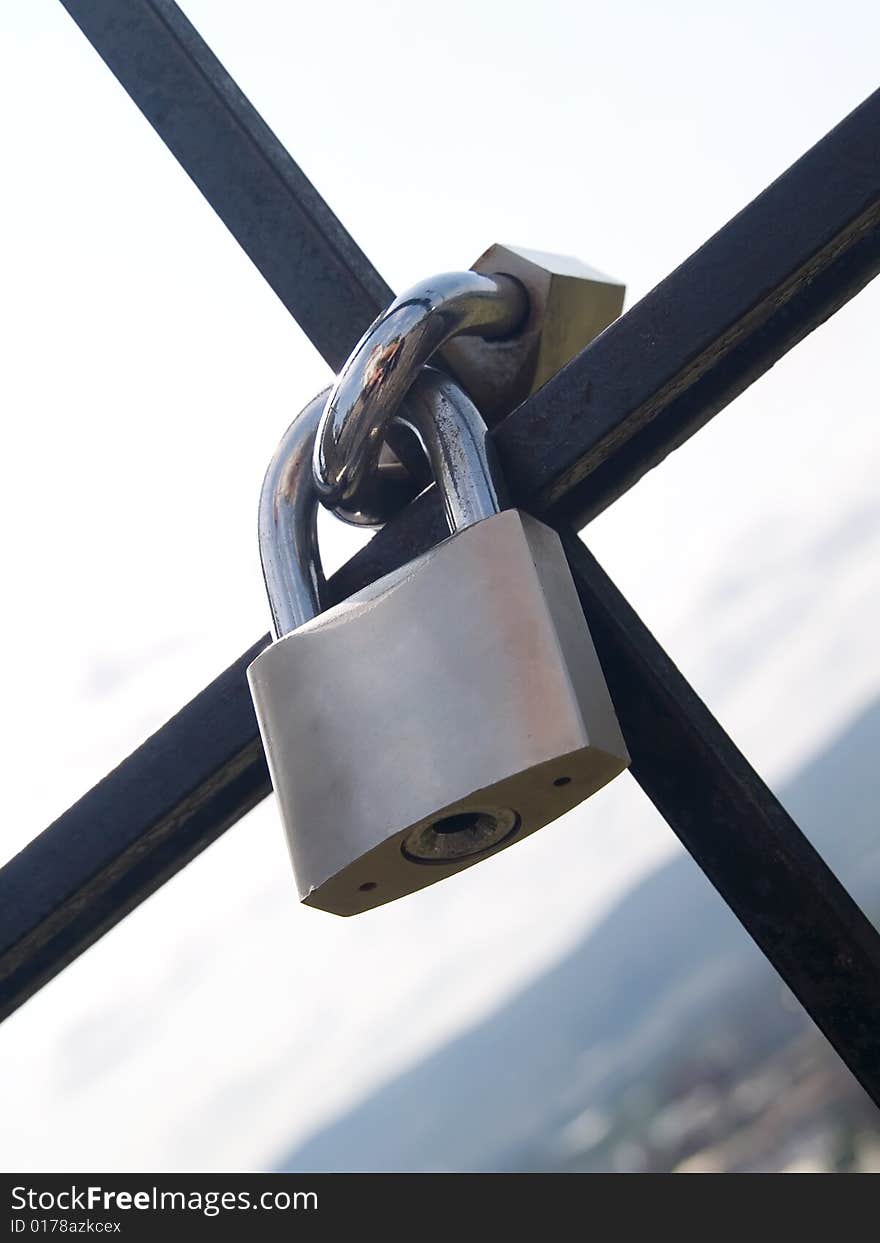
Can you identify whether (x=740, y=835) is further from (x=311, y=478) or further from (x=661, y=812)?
(x=311, y=478)

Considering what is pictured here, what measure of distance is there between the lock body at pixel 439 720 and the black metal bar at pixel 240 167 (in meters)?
0.20

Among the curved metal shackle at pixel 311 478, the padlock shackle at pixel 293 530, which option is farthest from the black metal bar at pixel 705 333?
the padlock shackle at pixel 293 530

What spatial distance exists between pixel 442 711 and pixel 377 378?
0.67 ft

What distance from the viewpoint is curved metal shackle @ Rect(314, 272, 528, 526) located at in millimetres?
770

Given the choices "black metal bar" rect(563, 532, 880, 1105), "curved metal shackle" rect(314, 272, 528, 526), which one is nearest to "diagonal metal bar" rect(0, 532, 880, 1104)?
"black metal bar" rect(563, 532, 880, 1105)

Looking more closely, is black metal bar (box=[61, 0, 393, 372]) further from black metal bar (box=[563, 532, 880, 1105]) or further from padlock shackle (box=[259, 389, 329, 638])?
black metal bar (box=[563, 532, 880, 1105])

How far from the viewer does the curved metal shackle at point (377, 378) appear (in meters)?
0.77

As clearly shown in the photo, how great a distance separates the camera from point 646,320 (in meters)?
0.74

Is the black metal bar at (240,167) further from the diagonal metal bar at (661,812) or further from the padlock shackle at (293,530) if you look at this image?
the diagonal metal bar at (661,812)

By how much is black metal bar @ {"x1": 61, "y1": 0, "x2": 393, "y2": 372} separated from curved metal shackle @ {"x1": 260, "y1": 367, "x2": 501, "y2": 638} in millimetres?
57

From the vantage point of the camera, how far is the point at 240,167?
2.95ft
